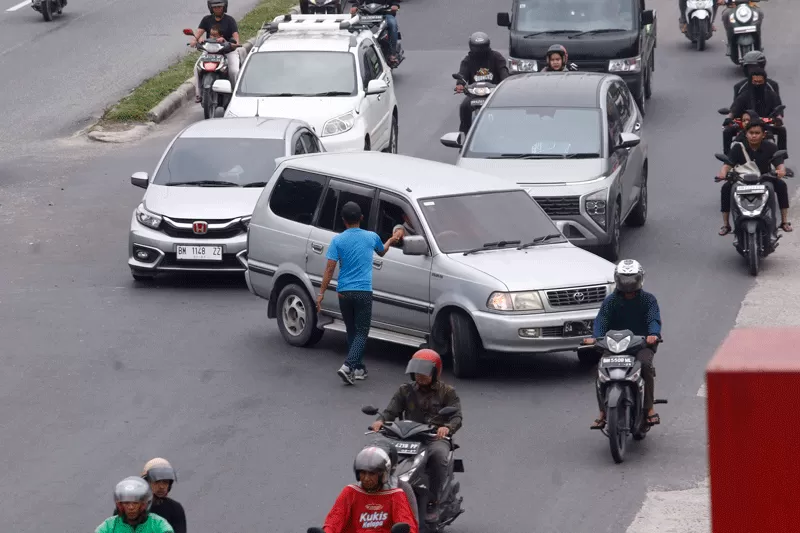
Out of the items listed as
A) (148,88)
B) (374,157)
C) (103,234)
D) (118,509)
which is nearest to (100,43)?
(148,88)

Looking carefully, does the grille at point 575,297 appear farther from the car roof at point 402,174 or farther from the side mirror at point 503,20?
the side mirror at point 503,20

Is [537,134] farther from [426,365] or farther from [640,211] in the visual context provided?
[426,365]

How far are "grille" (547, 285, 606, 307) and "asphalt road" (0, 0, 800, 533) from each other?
68cm

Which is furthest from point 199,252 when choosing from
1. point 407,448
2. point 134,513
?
point 134,513

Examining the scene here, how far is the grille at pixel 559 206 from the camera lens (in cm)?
1574

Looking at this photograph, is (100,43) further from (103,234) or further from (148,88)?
(103,234)

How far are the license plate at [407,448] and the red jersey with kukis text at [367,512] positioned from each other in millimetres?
1247

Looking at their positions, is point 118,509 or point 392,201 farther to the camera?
point 392,201

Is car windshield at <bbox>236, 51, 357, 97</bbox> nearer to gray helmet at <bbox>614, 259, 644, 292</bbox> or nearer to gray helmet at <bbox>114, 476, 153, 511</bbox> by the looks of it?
gray helmet at <bbox>614, 259, 644, 292</bbox>

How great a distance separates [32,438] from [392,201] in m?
4.01

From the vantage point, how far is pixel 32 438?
35.5 feet

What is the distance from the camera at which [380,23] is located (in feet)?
86.1

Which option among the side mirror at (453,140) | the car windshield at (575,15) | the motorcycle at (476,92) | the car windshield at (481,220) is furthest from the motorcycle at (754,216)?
the car windshield at (575,15)

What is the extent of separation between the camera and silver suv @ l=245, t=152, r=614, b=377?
12242mm
